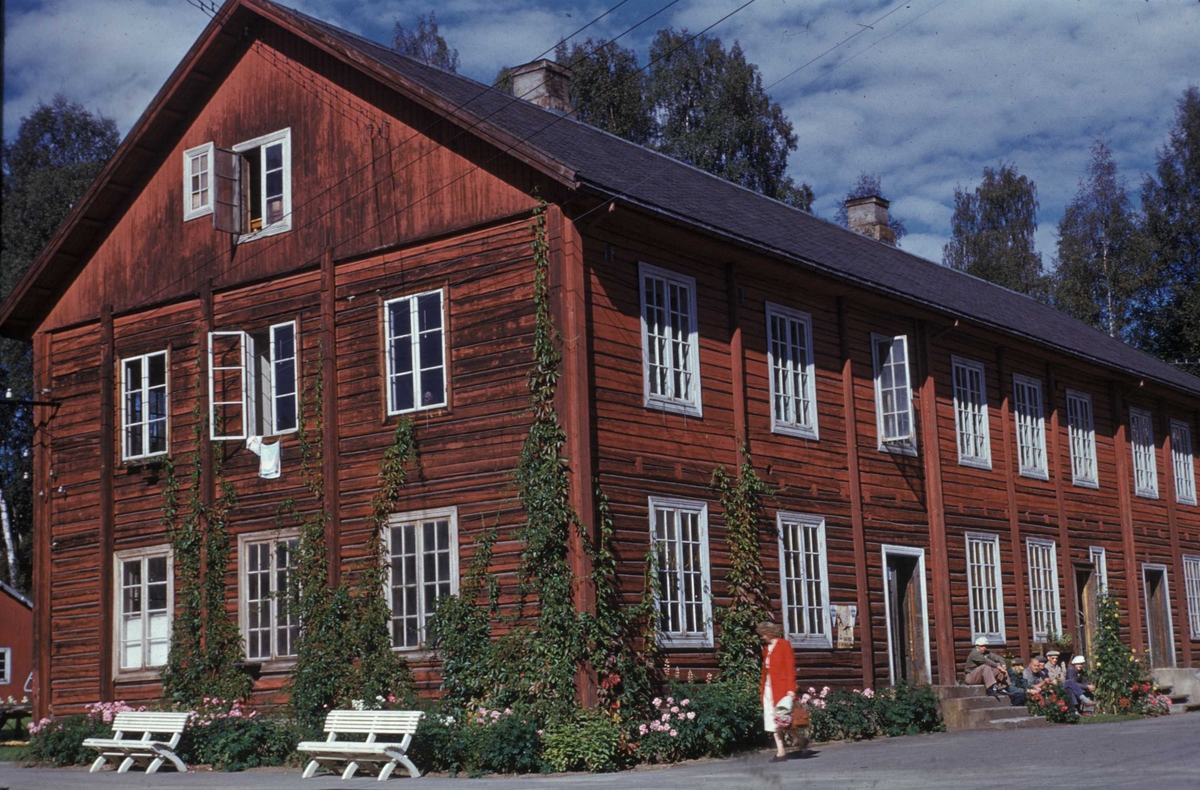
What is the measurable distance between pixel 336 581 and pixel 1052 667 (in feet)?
39.9

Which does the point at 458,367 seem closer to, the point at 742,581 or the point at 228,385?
the point at 228,385

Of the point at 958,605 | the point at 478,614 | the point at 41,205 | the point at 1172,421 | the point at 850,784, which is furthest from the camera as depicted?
the point at 41,205

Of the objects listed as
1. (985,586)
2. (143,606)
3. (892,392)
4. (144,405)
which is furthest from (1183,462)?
(143,606)

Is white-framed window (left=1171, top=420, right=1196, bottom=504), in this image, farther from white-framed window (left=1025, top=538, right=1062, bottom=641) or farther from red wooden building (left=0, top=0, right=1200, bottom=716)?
red wooden building (left=0, top=0, right=1200, bottom=716)

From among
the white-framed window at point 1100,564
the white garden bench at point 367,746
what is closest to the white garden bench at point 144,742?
the white garden bench at point 367,746

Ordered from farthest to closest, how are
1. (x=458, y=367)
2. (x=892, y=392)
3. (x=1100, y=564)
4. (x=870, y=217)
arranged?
(x=870, y=217), (x=1100, y=564), (x=892, y=392), (x=458, y=367)

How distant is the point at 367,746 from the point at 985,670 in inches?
452

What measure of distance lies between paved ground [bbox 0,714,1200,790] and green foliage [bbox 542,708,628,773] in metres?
0.44

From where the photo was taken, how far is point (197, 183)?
70.6ft

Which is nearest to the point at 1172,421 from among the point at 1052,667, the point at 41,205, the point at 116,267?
the point at 1052,667

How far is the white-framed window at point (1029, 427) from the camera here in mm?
26906

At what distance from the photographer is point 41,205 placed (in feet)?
124

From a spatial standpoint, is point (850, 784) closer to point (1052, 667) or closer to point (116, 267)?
point (1052, 667)

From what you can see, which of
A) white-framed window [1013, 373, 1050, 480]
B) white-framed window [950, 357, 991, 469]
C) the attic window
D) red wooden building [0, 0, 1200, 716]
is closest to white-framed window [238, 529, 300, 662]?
red wooden building [0, 0, 1200, 716]
